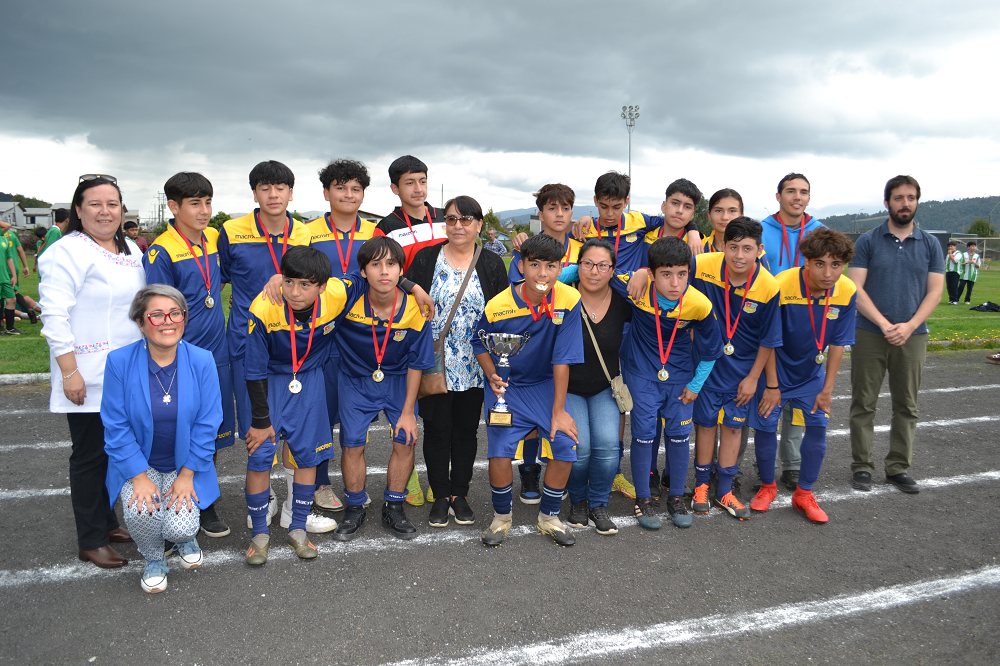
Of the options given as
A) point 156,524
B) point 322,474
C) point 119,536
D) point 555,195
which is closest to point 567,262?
point 555,195

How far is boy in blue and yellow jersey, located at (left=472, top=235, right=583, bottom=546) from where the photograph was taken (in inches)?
155

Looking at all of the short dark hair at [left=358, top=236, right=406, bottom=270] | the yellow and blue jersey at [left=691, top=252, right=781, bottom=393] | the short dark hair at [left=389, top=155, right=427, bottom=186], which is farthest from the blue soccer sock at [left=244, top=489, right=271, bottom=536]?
the yellow and blue jersey at [left=691, top=252, right=781, bottom=393]

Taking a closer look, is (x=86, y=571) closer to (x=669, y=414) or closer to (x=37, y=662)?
(x=37, y=662)

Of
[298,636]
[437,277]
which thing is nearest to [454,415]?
[437,277]

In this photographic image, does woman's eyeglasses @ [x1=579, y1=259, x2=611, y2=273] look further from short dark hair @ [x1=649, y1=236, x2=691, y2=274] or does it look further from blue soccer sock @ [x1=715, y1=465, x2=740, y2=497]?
blue soccer sock @ [x1=715, y1=465, x2=740, y2=497]

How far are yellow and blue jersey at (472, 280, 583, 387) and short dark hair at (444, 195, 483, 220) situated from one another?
1.83 ft

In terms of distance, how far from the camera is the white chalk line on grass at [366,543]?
3416 millimetres

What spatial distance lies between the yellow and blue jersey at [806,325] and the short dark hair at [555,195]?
1648 millimetres

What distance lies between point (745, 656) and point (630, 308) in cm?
227

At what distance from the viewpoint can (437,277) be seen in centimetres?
422

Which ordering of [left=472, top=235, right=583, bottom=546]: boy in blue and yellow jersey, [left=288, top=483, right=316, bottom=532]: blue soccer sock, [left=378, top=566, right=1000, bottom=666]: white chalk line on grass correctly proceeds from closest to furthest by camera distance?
[left=378, top=566, right=1000, bottom=666]: white chalk line on grass, [left=288, top=483, right=316, bottom=532]: blue soccer sock, [left=472, top=235, right=583, bottom=546]: boy in blue and yellow jersey

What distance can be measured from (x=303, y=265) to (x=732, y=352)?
295 centimetres

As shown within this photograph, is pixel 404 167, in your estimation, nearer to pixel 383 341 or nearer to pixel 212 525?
pixel 383 341

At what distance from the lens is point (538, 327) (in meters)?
3.97
